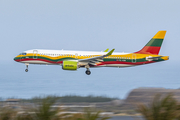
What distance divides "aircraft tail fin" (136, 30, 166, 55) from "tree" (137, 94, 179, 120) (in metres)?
31.0

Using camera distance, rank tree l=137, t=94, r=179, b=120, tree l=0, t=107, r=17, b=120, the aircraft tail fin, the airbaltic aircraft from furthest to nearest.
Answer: the aircraft tail fin, the airbaltic aircraft, tree l=0, t=107, r=17, b=120, tree l=137, t=94, r=179, b=120

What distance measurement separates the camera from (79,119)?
10.2 metres

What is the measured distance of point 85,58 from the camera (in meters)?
39.0

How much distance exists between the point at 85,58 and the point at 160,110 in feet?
95.6

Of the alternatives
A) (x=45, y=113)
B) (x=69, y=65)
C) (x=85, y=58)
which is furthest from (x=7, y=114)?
(x=85, y=58)

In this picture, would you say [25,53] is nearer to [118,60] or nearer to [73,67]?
[73,67]

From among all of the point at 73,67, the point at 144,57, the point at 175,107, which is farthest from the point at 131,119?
the point at 144,57

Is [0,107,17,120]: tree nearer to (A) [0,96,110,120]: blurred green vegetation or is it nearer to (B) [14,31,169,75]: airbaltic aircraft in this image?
(A) [0,96,110,120]: blurred green vegetation

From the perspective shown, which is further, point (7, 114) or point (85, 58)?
point (85, 58)

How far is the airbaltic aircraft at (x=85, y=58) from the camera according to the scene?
3806cm

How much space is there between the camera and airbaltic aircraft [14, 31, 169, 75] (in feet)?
125

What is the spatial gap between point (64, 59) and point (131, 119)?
21236 mm

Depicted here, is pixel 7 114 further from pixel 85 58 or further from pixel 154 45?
pixel 154 45

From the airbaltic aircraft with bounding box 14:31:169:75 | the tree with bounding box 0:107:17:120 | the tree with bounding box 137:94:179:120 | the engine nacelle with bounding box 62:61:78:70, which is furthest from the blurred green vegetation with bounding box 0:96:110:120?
the engine nacelle with bounding box 62:61:78:70
